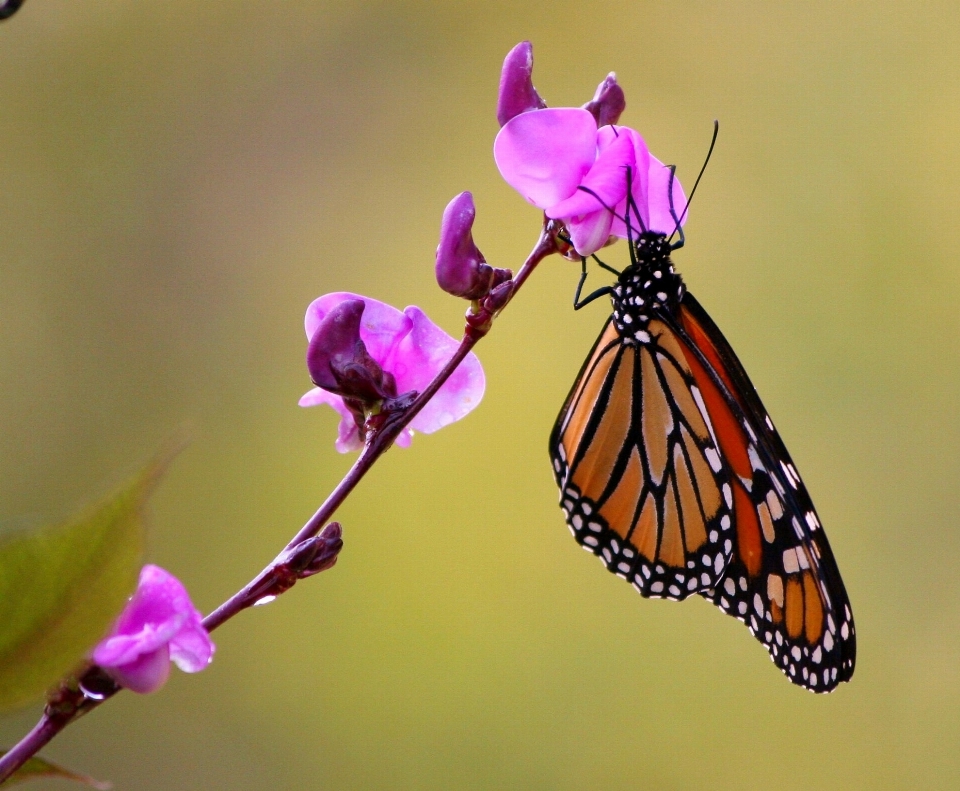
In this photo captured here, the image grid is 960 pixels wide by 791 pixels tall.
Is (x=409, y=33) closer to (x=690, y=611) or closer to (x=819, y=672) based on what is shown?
(x=690, y=611)

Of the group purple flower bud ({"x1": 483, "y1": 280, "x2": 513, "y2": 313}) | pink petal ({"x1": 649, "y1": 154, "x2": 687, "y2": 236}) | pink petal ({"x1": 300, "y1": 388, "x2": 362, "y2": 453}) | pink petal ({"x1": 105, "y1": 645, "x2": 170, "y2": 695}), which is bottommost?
pink petal ({"x1": 105, "y1": 645, "x2": 170, "y2": 695})

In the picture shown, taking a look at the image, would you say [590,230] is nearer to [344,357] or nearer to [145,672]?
[344,357]

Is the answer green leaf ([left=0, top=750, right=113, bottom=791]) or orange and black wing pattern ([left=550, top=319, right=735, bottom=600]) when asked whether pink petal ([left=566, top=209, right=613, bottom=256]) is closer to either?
orange and black wing pattern ([left=550, top=319, right=735, bottom=600])

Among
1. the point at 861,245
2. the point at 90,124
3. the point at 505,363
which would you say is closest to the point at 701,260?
the point at 861,245

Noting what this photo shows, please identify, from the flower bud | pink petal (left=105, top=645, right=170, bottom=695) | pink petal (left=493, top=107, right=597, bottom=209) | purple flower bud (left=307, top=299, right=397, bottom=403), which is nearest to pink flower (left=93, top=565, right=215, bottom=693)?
pink petal (left=105, top=645, right=170, bottom=695)

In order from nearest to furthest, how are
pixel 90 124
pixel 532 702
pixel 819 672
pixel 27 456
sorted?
1. pixel 819 672
2. pixel 532 702
3. pixel 27 456
4. pixel 90 124

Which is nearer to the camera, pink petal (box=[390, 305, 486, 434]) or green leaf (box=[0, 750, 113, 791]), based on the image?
green leaf (box=[0, 750, 113, 791])

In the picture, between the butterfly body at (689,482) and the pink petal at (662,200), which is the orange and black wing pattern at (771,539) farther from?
the pink petal at (662,200)
